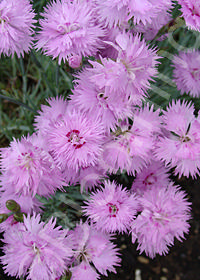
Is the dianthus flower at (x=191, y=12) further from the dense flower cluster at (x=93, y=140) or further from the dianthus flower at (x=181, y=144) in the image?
the dianthus flower at (x=181, y=144)

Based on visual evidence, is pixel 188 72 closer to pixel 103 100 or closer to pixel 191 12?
pixel 191 12

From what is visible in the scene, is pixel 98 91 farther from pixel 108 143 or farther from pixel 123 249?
pixel 123 249

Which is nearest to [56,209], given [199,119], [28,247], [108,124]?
[28,247]

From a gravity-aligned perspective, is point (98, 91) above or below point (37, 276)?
above

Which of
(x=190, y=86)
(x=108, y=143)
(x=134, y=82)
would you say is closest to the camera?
(x=134, y=82)

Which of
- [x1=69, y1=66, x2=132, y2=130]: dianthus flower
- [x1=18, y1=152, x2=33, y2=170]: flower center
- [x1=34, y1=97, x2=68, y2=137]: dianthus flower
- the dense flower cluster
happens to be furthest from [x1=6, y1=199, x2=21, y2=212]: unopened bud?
[x1=69, y1=66, x2=132, y2=130]: dianthus flower
